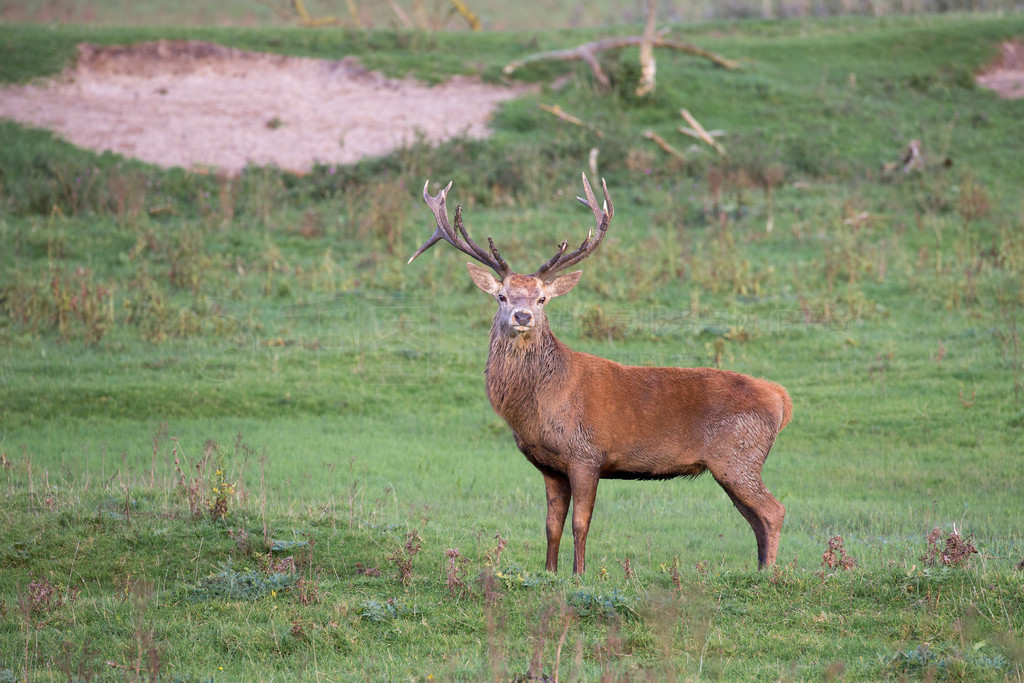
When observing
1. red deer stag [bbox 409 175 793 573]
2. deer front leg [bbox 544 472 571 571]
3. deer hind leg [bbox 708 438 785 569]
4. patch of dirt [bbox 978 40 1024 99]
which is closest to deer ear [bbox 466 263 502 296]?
red deer stag [bbox 409 175 793 573]

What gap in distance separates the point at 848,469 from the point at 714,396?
3580mm

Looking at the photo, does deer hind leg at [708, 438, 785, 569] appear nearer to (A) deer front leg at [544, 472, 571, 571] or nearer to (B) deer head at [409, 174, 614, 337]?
(A) deer front leg at [544, 472, 571, 571]

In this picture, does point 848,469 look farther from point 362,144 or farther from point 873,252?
point 362,144

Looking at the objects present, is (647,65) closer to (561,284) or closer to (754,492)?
(561,284)

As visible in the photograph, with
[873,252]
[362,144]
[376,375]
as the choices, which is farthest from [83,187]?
[873,252]

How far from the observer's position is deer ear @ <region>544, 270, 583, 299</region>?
8.54 meters

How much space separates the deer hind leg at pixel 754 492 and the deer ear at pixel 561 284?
1.83 m

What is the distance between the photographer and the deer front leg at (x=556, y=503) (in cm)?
797

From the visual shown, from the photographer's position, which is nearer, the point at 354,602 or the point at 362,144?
the point at 354,602

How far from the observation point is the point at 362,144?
82.1 feet

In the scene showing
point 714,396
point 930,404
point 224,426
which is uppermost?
point 714,396

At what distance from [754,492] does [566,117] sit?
18658 millimetres

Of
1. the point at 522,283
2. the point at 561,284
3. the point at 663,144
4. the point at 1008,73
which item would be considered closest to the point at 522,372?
the point at 522,283

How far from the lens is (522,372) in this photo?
8211 millimetres
